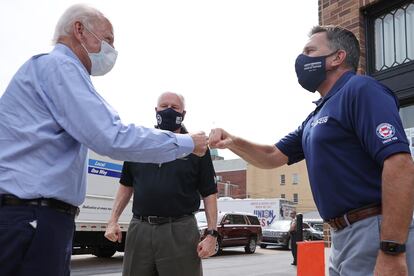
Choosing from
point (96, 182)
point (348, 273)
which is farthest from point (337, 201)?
point (96, 182)

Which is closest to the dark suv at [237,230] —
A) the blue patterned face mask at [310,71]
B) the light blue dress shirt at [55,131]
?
the blue patterned face mask at [310,71]

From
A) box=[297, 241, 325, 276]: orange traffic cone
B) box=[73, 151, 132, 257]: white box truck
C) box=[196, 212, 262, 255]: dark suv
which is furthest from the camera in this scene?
box=[196, 212, 262, 255]: dark suv

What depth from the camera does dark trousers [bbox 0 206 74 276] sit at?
2.09m

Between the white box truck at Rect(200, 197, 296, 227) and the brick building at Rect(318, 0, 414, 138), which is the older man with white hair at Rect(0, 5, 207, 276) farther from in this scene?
the white box truck at Rect(200, 197, 296, 227)

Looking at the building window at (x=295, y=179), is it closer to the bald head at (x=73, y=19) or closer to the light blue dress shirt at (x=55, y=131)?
the bald head at (x=73, y=19)

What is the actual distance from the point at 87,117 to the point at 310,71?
4.52 ft

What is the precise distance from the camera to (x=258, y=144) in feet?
11.1

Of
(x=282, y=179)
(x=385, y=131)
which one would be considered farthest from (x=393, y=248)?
(x=282, y=179)

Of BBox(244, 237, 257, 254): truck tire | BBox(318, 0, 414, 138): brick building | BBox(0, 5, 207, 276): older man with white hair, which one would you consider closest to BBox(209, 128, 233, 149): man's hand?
BBox(0, 5, 207, 276): older man with white hair

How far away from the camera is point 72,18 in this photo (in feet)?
8.19

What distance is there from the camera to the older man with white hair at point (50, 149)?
2125 millimetres

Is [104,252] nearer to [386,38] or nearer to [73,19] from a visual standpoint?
[386,38]

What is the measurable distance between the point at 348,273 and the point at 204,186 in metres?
1.75

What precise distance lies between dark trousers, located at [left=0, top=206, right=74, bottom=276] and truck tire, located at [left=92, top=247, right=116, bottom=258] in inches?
608
